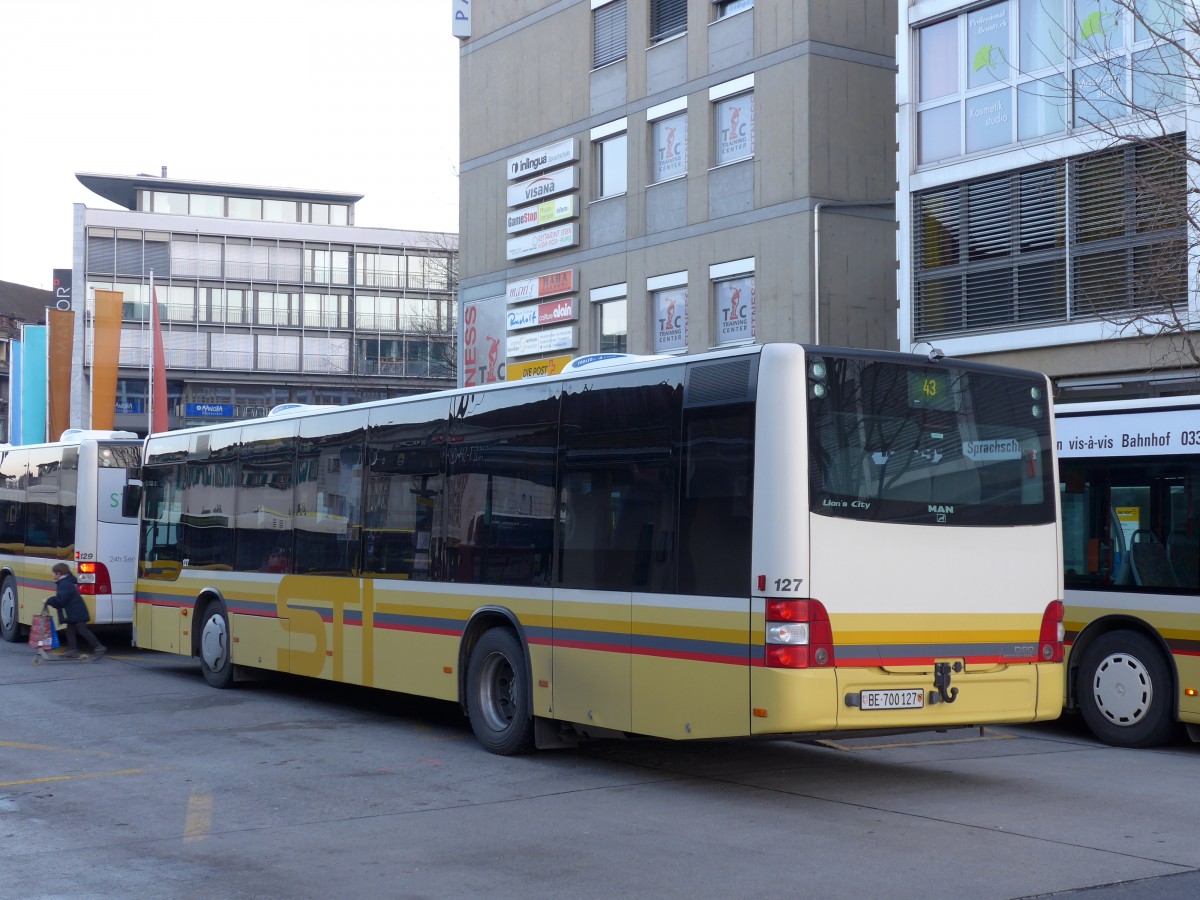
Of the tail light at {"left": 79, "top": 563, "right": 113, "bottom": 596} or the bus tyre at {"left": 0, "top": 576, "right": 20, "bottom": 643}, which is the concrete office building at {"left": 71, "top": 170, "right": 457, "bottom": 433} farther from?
Result: the tail light at {"left": 79, "top": 563, "right": 113, "bottom": 596}

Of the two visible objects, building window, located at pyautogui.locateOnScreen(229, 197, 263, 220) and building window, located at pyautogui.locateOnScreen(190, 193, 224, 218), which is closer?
building window, located at pyautogui.locateOnScreen(190, 193, 224, 218)

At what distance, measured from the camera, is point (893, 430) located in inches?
375

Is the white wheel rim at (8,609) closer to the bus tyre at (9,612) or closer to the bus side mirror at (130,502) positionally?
the bus tyre at (9,612)

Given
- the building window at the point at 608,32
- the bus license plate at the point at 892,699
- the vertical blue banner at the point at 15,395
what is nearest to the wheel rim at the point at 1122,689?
the bus license plate at the point at 892,699

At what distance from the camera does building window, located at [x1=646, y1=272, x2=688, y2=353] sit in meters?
28.1

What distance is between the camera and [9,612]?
78.2 ft

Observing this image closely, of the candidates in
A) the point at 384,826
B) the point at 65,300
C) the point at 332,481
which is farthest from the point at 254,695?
the point at 65,300

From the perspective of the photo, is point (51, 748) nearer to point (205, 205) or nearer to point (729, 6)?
point (729, 6)

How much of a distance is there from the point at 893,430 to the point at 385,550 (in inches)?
217

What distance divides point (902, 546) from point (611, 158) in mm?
21921

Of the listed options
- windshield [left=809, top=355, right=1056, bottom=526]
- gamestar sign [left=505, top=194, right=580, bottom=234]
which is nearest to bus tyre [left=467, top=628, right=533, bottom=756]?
windshield [left=809, top=355, right=1056, bottom=526]

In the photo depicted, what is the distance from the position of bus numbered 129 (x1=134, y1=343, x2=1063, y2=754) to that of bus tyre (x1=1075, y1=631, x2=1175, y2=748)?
2.51 meters

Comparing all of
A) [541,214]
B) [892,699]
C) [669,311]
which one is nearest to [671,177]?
[669,311]

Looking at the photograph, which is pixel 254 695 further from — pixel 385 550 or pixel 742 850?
pixel 742 850
